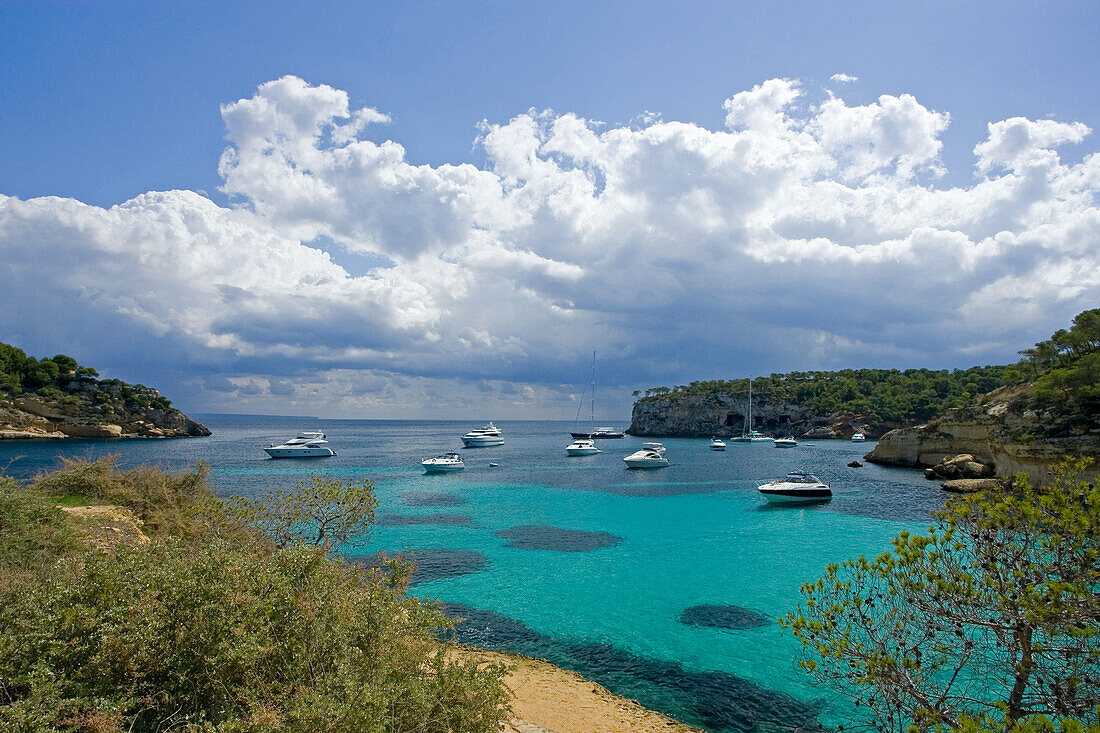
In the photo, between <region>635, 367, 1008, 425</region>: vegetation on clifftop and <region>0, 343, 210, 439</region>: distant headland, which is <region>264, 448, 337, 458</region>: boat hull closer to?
<region>0, 343, 210, 439</region>: distant headland

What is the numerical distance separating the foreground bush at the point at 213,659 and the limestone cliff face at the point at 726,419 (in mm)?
137346

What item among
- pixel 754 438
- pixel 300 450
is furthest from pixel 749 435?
pixel 300 450

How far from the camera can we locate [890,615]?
7.29 m

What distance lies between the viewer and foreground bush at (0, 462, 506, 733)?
550cm

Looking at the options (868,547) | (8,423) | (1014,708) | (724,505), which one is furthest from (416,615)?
(8,423)

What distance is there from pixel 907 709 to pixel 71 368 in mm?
139809

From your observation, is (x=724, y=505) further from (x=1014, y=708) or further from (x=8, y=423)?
(x=8, y=423)

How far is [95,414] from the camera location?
97500mm

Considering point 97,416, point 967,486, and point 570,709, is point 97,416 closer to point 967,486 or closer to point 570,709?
point 570,709

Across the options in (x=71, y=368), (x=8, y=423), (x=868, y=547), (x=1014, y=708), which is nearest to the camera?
(x=1014, y=708)

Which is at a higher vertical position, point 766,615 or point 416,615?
point 416,615

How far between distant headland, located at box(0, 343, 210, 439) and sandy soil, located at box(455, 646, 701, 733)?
366 feet

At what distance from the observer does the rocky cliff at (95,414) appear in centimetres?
8644

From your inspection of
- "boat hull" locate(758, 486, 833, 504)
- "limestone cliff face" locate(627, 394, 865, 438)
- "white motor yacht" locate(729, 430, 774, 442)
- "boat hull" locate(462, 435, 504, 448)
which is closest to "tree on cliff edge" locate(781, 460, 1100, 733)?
"boat hull" locate(758, 486, 833, 504)
